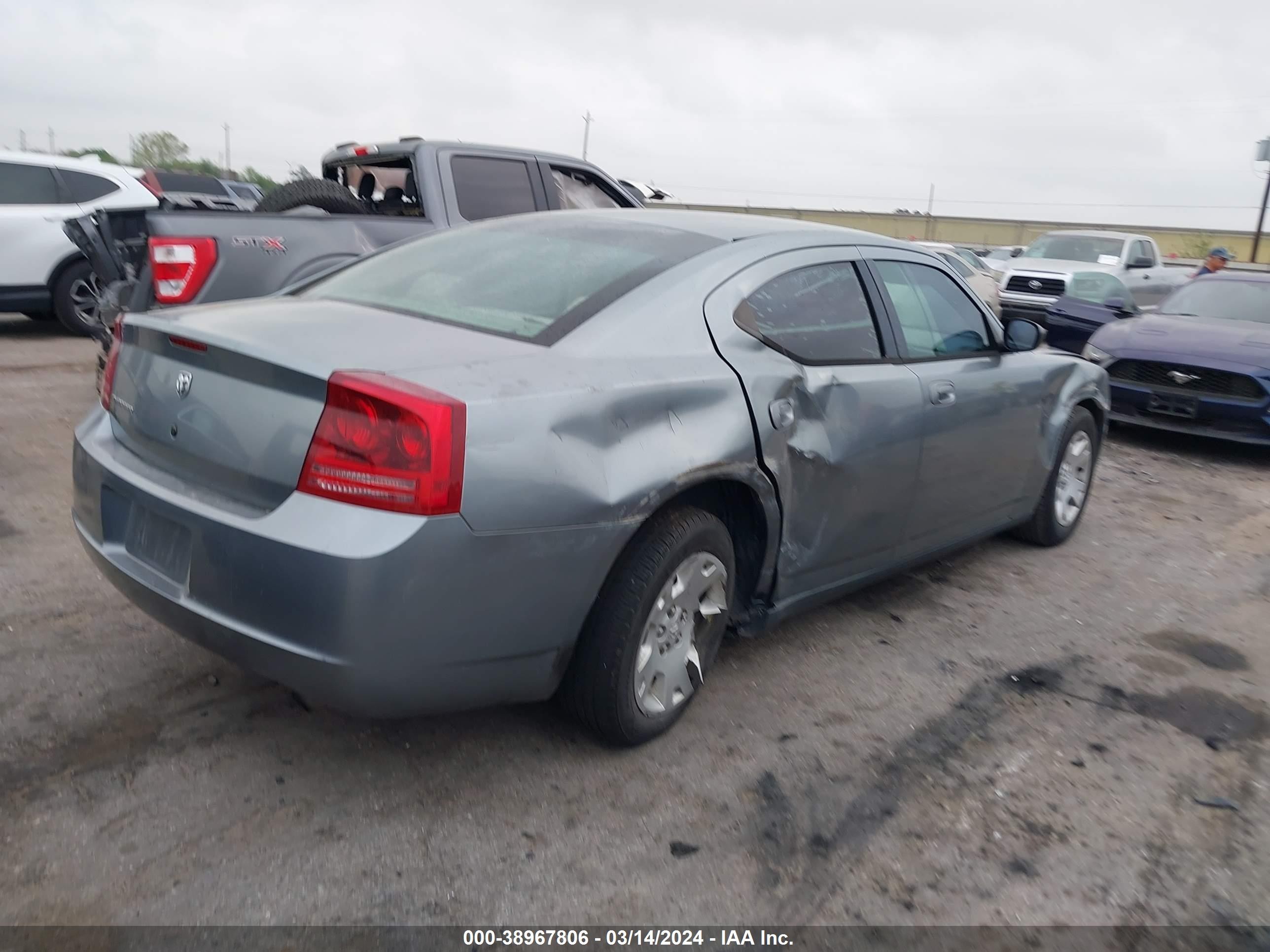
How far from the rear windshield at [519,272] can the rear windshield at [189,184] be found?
17.5m

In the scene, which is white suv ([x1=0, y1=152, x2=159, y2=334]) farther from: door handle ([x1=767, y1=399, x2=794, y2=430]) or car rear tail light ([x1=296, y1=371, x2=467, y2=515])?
car rear tail light ([x1=296, y1=371, x2=467, y2=515])

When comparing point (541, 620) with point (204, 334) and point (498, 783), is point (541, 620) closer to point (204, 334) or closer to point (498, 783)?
point (498, 783)

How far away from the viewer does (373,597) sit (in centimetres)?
250

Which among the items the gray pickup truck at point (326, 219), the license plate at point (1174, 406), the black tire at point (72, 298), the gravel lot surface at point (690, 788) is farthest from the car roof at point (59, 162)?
the license plate at point (1174, 406)

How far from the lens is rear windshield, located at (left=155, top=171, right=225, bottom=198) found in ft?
65.8

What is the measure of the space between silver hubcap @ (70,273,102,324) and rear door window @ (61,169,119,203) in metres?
0.78

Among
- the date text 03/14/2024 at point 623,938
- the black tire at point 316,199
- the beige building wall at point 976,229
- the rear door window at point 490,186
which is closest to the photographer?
the date text 03/14/2024 at point 623,938

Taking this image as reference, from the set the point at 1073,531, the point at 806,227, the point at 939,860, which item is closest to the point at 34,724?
the point at 939,860

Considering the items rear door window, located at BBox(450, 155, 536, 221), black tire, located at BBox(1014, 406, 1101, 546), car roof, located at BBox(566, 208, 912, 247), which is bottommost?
black tire, located at BBox(1014, 406, 1101, 546)

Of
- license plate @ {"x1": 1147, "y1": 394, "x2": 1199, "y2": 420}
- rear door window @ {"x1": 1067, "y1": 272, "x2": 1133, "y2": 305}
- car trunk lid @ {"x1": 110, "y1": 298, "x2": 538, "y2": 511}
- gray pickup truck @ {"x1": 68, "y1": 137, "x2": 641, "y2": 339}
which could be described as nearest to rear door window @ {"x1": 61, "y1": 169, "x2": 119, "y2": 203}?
gray pickup truck @ {"x1": 68, "y1": 137, "x2": 641, "y2": 339}

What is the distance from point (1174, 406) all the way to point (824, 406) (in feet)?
19.4

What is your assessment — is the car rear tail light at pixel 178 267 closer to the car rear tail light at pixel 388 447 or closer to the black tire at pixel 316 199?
the black tire at pixel 316 199

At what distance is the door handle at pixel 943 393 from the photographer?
165 inches

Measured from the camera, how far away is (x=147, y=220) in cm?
573
